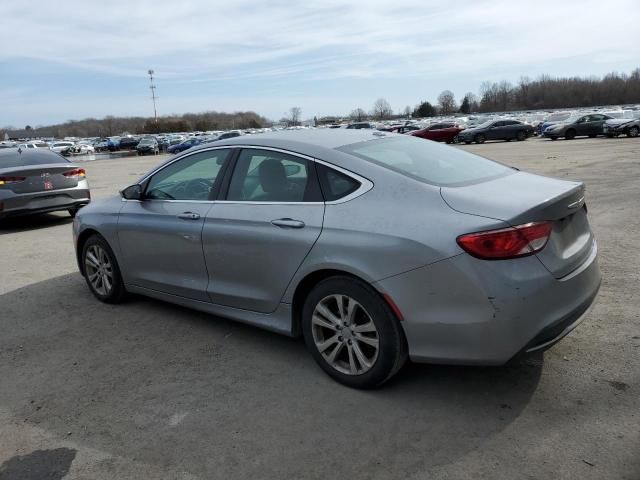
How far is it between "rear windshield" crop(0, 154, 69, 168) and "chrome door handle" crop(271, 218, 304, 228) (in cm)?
808

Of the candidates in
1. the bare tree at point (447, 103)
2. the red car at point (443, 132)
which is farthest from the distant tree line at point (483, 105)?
the red car at point (443, 132)

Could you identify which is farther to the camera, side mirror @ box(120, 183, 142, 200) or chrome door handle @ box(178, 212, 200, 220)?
side mirror @ box(120, 183, 142, 200)

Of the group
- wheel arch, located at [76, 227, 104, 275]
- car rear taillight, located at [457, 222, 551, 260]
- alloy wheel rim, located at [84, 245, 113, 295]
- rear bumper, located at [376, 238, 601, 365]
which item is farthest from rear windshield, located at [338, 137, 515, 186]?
wheel arch, located at [76, 227, 104, 275]

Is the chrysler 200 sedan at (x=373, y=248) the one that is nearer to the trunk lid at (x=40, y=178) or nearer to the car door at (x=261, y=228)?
the car door at (x=261, y=228)

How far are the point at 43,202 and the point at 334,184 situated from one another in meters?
7.92

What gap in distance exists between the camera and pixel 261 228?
3.79 m

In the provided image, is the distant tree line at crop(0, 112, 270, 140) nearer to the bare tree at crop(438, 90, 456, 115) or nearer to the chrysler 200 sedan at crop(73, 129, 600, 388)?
the bare tree at crop(438, 90, 456, 115)

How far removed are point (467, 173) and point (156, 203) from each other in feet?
8.64

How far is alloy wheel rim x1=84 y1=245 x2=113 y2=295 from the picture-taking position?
5.29m

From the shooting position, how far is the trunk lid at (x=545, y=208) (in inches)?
118

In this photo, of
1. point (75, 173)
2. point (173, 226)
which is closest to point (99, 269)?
point (173, 226)

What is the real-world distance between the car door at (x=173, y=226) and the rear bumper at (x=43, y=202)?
5.53m

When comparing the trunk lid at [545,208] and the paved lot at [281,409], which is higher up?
the trunk lid at [545,208]

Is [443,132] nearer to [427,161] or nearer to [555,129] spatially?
[555,129]
